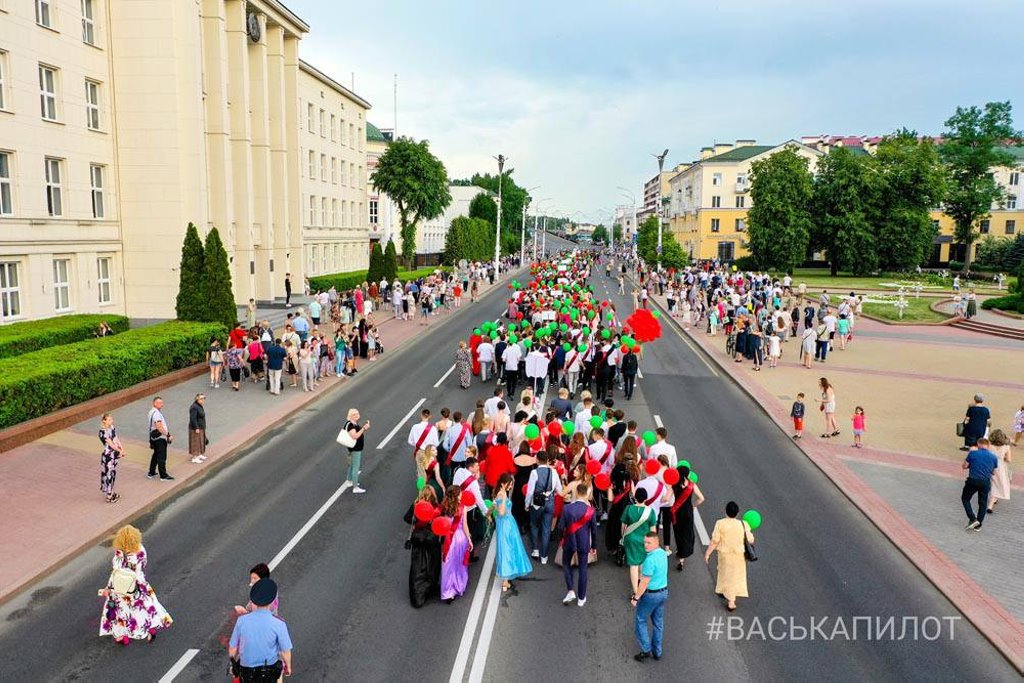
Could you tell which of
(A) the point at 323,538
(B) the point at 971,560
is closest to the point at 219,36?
(A) the point at 323,538

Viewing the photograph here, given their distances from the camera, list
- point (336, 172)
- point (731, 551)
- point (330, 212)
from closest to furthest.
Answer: point (731, 551) → point (330, 212) → point (336, 172)

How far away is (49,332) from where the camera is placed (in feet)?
74.2

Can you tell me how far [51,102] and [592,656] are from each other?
28548 mm

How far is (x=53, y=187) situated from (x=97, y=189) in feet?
9.48

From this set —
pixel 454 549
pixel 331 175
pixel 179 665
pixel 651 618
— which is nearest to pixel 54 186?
pixel 179 665

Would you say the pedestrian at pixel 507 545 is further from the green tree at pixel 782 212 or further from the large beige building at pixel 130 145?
the green tree at pixel 782 212

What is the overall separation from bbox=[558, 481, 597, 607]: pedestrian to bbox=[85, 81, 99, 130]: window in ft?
92.7

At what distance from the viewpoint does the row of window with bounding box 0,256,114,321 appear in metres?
25.2

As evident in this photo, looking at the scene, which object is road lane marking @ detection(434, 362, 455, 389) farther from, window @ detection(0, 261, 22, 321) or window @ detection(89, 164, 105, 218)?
window @ detection(89, 164, 105, 218)

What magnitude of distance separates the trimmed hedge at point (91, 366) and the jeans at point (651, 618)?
47.0ft

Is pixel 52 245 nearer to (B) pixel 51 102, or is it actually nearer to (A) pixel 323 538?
(B) pixel 51 102

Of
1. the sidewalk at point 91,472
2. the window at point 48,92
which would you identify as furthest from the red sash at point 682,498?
the window at point 48,92

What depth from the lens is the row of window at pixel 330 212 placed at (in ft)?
178

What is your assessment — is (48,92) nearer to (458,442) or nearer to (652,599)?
(458,442)
